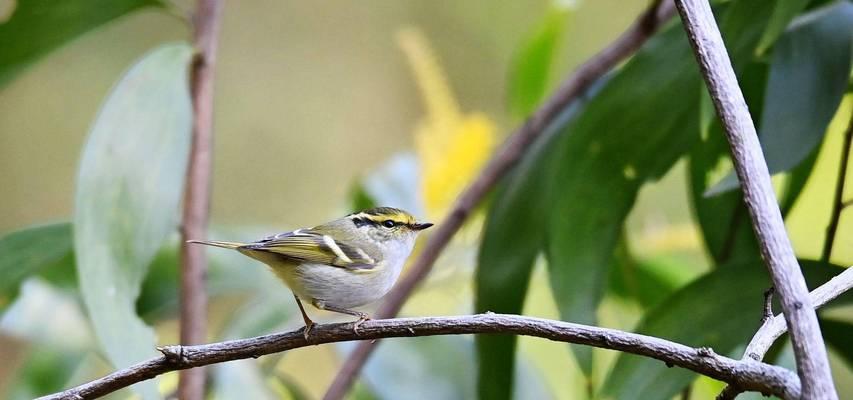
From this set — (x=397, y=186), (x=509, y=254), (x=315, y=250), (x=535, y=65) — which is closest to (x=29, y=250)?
(x=315, y=250)

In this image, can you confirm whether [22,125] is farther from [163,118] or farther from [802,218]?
[802,218]

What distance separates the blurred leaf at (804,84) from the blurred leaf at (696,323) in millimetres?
146

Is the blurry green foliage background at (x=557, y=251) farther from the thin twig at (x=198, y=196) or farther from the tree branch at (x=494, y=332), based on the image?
the tree branch at (x=494, y=332)

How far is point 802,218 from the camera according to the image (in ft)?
6.49

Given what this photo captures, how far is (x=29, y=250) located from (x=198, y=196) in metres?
0.23

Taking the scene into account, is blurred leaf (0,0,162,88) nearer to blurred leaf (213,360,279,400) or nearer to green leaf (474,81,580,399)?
blurred leaf (213,360,279,400)

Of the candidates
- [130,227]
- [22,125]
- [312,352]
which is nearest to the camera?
[130,227]

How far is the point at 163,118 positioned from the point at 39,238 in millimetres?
236

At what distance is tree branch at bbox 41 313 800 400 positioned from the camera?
0.52 m

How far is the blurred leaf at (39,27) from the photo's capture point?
1.26 metres

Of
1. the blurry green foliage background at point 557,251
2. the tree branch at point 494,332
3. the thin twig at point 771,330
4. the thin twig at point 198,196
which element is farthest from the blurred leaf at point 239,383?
the thin twig at point 771,330

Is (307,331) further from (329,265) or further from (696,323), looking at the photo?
(696,323)

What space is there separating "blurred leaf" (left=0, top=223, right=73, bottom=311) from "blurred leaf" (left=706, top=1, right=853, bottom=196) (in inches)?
34.7

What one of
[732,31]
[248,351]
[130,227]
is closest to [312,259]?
[130,227]
